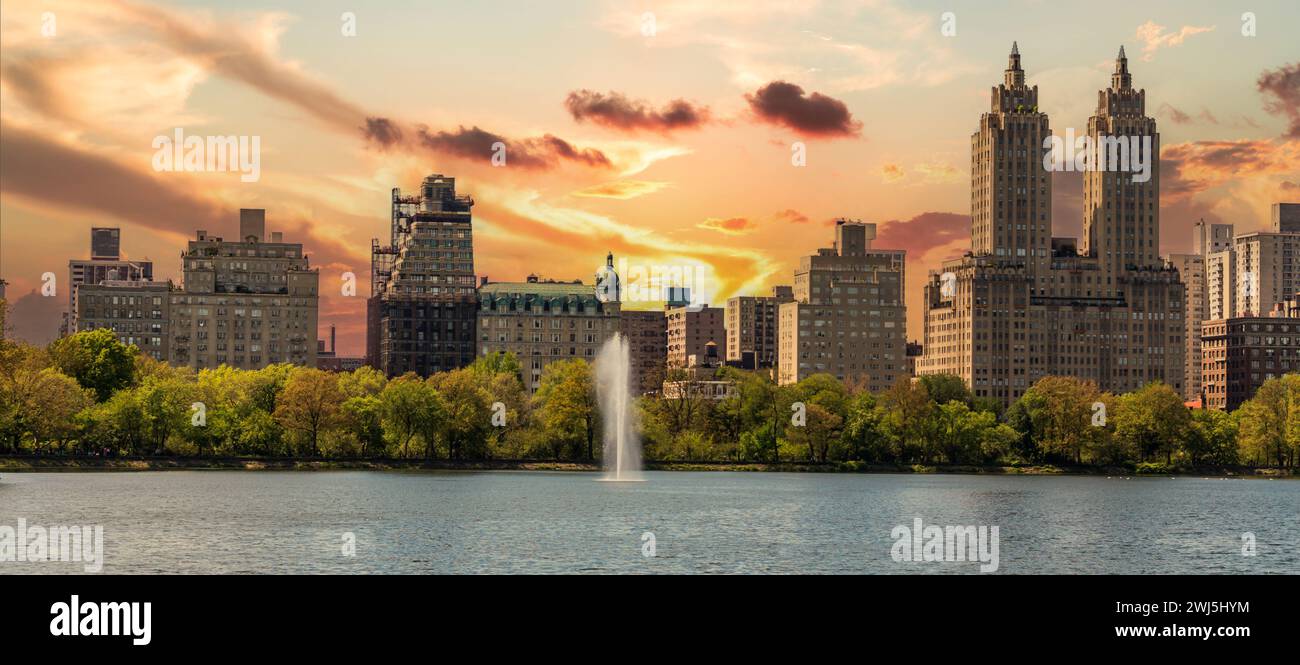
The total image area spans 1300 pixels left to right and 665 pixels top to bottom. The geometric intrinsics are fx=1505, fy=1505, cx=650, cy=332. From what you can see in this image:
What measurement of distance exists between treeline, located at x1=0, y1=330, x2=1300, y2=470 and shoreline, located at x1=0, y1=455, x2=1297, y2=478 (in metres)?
1.58

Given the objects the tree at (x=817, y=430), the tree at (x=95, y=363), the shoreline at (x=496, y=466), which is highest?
the tree at (x=95, y=363)

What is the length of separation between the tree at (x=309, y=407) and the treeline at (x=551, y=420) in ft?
0.47

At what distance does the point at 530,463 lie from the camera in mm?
155875

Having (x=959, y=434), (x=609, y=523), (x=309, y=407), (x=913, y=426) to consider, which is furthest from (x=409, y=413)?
(x=609, y=523)

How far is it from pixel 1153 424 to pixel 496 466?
A: 75.7 m

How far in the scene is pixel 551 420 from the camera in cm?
15725

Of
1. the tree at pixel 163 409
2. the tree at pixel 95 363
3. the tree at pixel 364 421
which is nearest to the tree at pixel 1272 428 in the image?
the tree at pixel 364 421

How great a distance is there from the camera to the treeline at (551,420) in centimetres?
14288

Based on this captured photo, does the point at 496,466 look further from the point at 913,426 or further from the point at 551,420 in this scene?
the point at 913,426

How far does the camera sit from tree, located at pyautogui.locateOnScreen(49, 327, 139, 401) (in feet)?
504

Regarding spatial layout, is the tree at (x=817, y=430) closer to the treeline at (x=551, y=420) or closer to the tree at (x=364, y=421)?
the treeline at (x=551, y=420)

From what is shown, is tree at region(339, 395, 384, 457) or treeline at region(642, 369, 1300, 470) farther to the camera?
treeline at region(642, 369, 1300, 470)

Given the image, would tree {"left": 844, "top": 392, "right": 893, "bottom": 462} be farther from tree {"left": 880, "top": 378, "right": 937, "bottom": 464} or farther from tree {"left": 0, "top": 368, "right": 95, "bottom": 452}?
tree {"left": 0, "top": 368, "right": 95, "bottom": 452}

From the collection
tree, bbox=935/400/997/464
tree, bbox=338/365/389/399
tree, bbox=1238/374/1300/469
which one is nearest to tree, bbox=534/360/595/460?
tree, bbox=338/365/389/399
